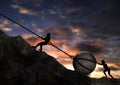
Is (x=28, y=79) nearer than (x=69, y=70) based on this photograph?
Yes

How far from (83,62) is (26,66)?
5916 mm

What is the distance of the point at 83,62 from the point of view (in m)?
19.1

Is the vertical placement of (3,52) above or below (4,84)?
above

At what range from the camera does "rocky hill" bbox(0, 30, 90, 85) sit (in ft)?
46.4

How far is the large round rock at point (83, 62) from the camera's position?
1902 cm

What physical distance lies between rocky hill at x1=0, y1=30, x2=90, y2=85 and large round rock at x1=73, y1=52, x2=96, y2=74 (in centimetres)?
276

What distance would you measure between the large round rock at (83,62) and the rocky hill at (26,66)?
2.76 metres

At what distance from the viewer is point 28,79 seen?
14.5m

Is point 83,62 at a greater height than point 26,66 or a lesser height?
greater

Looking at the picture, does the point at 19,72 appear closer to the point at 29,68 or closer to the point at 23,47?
the point at 29,68

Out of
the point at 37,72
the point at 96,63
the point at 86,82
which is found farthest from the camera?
the point at 96,63

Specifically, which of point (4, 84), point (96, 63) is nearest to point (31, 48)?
point (4, 84)

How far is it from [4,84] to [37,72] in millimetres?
2178

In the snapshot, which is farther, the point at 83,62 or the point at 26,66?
the point at 83,62
